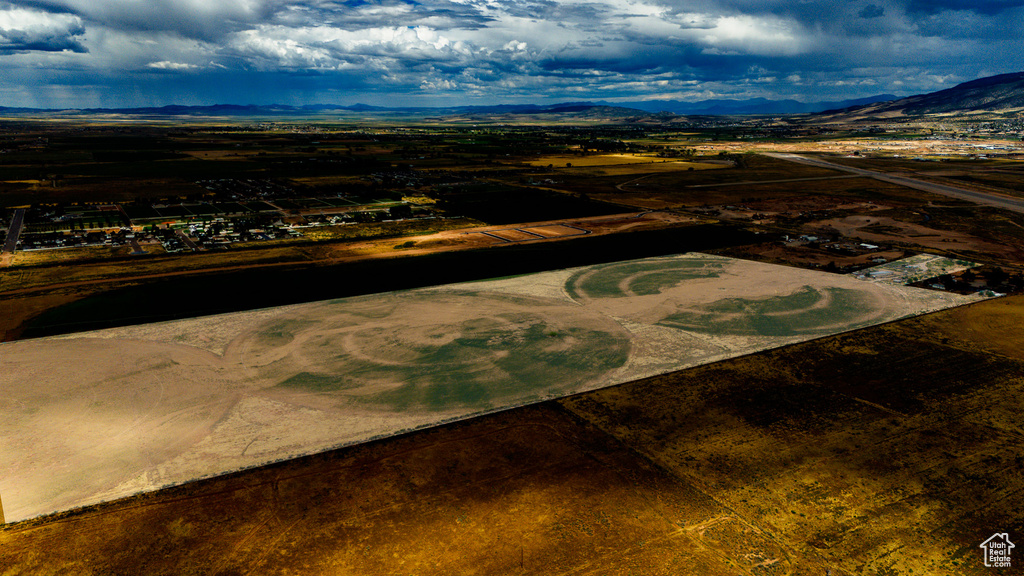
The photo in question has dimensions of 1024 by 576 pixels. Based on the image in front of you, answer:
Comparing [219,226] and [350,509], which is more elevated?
[219,226]

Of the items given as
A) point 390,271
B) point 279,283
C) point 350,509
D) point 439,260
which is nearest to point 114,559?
point 350,509

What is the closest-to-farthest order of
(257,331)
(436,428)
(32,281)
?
1. (436,428)
2. (257,331)
3. (32,281)

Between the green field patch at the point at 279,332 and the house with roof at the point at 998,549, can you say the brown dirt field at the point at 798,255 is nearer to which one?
the house with roof at the point at 998,549

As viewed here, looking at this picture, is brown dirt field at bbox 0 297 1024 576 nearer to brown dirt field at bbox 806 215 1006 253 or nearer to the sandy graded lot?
the sandy graded lot

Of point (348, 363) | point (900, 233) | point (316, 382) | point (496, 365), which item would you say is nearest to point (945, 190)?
point (900, 233)

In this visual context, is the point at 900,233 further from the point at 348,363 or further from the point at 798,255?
the point at 348,363

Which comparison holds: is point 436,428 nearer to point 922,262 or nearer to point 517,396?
point 517,396
